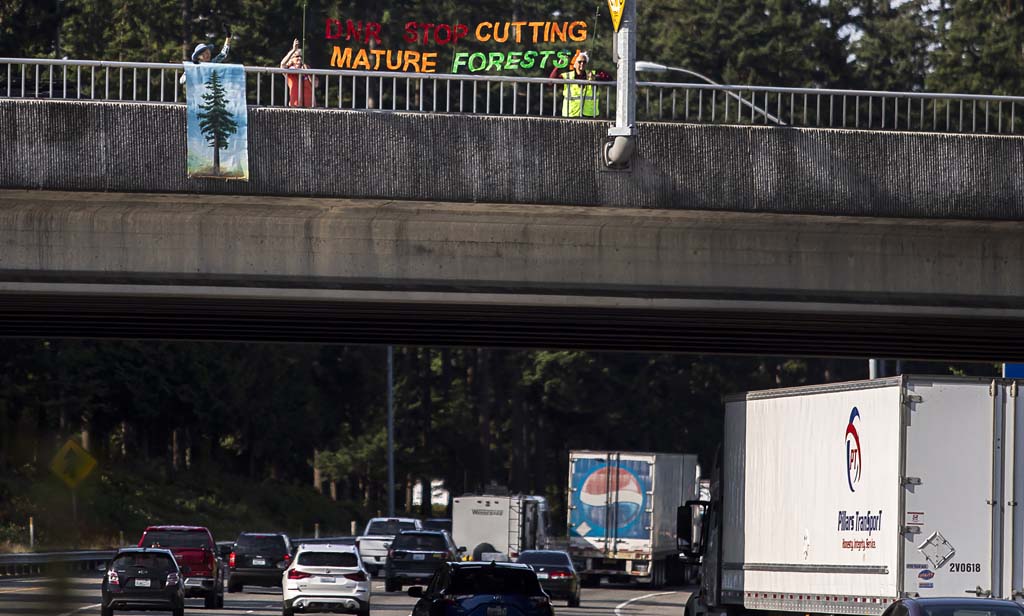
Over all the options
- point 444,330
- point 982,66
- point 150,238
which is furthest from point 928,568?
point 982,66

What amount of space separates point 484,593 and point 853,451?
5.30 meters

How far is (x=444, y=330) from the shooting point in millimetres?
28344

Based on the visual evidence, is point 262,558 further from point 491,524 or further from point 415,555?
point 491,524

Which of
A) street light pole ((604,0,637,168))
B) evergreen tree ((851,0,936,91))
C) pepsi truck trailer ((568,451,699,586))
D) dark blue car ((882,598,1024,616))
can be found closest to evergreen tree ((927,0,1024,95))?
evergreen tree ((851,0,936,91))

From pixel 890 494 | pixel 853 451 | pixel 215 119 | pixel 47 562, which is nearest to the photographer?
pixel 47 562

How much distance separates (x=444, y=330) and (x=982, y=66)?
66061 mm

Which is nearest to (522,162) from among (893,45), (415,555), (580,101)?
(580,101)

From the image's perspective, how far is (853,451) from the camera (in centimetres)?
1833

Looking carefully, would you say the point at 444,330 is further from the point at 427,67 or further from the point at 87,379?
the point at 87,379

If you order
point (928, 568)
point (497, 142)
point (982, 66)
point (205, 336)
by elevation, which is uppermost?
point (982, 66)

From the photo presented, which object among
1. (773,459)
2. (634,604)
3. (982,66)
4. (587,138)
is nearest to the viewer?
(773,459)

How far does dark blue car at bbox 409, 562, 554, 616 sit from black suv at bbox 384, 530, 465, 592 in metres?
22.2

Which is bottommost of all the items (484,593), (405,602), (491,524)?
(405,602)

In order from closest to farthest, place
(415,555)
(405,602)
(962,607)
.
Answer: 1. (962,607)
2. (405,602)
3. (415,555)
